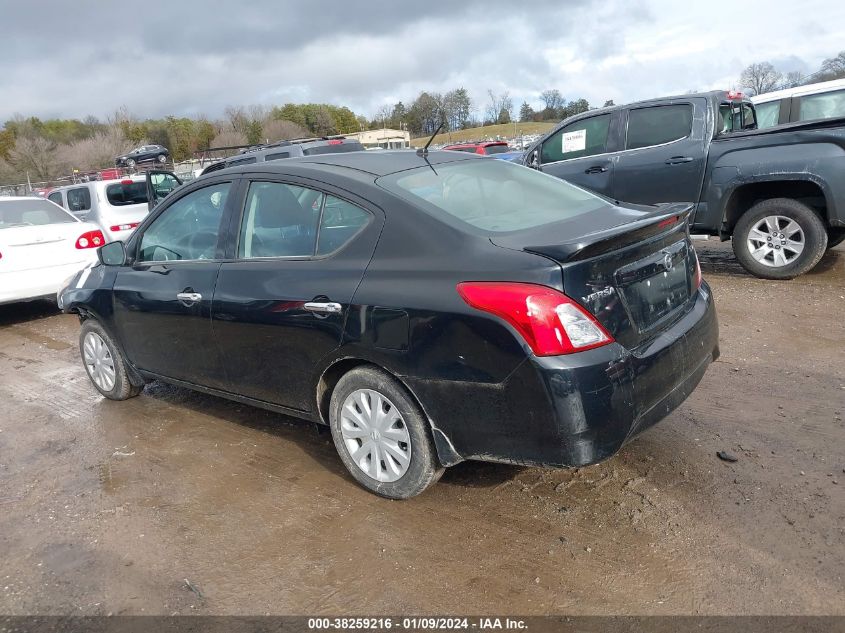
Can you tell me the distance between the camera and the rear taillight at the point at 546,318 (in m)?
2.54

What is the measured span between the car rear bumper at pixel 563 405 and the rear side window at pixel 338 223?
0.83 metres

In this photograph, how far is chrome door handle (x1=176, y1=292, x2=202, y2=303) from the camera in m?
3.81

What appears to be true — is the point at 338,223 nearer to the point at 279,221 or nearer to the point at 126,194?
the point at 279,221

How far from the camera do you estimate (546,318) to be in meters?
2.54

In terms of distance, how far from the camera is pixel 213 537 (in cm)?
307

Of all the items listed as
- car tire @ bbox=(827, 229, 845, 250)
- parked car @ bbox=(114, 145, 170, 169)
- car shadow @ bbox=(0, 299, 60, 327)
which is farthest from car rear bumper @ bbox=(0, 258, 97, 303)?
parked car @ bbox=(114, 145, 170, 169)

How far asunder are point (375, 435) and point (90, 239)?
6.35m

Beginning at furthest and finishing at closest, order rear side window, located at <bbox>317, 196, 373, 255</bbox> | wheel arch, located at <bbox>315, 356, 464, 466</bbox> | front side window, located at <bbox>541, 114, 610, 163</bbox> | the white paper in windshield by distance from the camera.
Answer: the white paper in windshield < front side window, located at <bbox>541, 114, 610, 163</bbox> < rear side window, located at <bbox>317, 196, 373, 255</bbox> < wheel arch, located at <bbox>315, 356, 464, 466</bbox>

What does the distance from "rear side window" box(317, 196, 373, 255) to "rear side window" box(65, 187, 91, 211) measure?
31.4 ft

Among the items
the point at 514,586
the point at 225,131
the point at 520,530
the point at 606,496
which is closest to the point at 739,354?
the point at 606,496

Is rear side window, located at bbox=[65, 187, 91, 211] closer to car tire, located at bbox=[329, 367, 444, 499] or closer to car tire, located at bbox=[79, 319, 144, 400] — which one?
car tire, located at bbox=[79, 319, 144, 400]

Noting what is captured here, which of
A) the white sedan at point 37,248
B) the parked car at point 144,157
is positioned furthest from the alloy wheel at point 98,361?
the parked car at point 144,157

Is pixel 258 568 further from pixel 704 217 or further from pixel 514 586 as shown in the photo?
pixel 704 217

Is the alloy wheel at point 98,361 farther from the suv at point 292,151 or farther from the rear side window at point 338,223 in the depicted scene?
the suv at point 292,151
